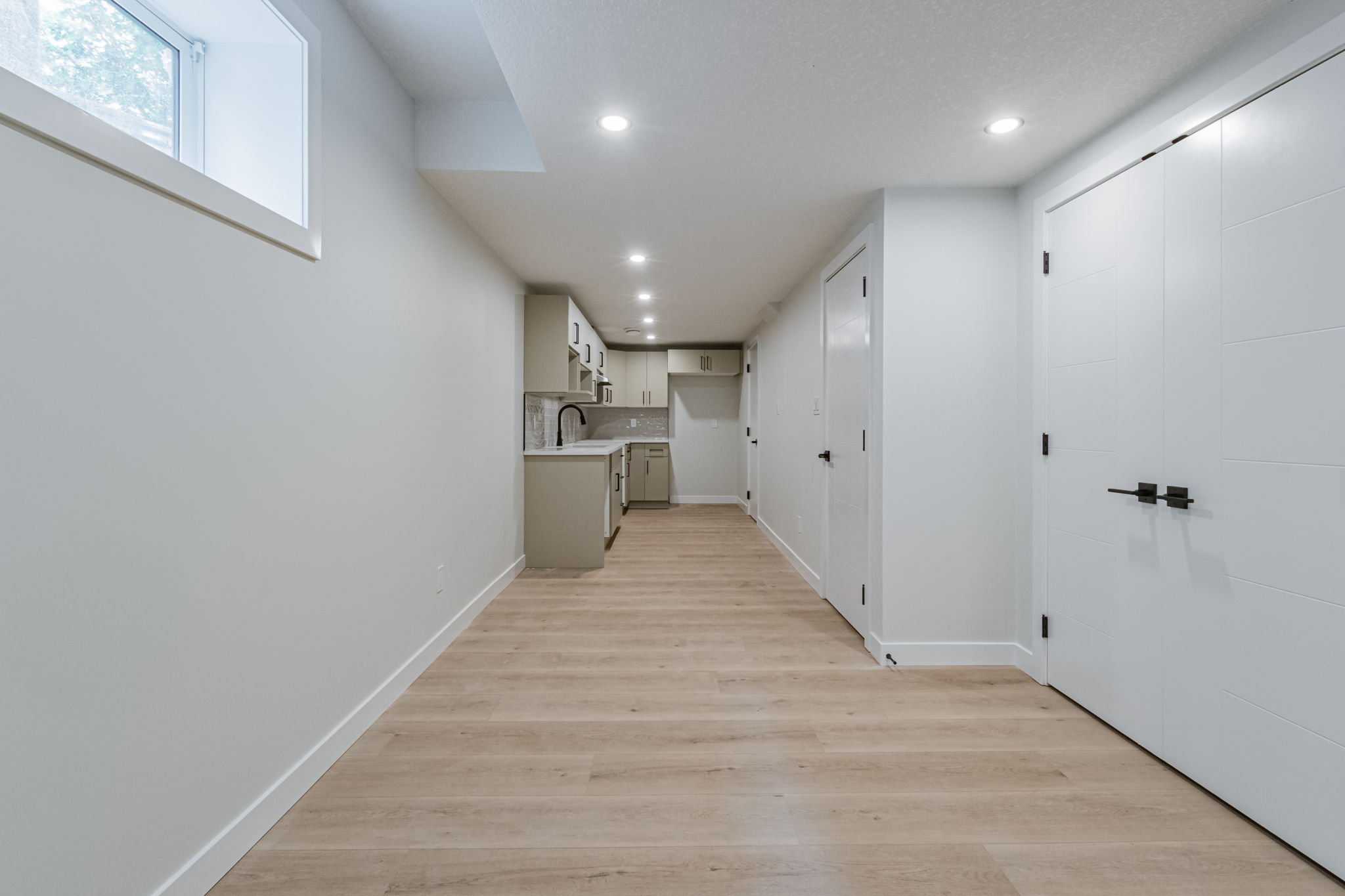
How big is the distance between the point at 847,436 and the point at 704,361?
452 centimetres

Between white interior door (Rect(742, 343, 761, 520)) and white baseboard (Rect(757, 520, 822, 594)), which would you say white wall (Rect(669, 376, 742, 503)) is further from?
white baseboard (Rect(757, 520, 822, 594))

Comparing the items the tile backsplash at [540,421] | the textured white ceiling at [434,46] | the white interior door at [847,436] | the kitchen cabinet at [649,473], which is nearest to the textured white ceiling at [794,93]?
the textured white ceiling at [434,46]

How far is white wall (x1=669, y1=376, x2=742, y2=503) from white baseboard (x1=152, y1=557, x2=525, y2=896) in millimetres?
5645

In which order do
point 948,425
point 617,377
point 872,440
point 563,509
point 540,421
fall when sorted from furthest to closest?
point 617,377 → point 540,421 → point 563,509 → point 872,440 → point 948,425

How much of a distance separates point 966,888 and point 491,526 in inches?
119

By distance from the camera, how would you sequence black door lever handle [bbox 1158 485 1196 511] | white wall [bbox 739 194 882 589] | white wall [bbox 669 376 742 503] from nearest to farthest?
black door lever handle [bbox 1158 485 1196 511] < white wall [bbox 739 194 882 589] < white wall [bbox 669 376 742 503]

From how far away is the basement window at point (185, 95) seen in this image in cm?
104

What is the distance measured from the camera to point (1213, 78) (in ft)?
5.61

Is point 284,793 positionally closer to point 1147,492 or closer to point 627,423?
point 1147,492

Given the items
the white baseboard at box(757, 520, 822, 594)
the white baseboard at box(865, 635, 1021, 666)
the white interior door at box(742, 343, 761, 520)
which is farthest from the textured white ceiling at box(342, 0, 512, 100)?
the white interior door at box(742, 343, 761, 520)

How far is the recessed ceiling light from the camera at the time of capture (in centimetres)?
206

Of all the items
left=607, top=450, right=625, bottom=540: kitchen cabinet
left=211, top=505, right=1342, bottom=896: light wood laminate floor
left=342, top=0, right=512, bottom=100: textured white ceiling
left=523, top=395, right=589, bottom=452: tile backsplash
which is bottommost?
left=211, top=505, right=1342, bottom=896: light wood laminate floor

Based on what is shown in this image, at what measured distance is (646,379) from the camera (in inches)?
305

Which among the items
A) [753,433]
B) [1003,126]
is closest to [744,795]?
[1003,126]
